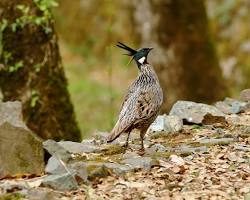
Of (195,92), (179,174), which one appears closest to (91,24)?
(195,92)

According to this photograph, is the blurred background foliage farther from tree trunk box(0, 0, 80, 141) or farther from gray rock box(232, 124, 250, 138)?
gray rock box(232, 124, 250, 138)

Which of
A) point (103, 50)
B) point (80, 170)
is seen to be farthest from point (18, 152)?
point (103, 50)

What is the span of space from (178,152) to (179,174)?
46 cm


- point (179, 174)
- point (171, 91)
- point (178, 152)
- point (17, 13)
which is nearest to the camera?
point (179, 174)

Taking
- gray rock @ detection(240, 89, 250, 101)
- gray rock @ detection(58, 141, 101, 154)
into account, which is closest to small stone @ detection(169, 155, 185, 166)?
gray rock @ detection(58, 141, 101, 154)

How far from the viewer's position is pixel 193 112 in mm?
7395

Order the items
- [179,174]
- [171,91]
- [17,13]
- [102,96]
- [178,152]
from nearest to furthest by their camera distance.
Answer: [179,174]
[178,152]
[17,13]
[171,91]
[102,96]

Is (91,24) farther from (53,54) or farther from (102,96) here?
(53,54)

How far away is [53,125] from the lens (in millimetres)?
9117

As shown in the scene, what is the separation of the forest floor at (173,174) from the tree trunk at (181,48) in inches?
206

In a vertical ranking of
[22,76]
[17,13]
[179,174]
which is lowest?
[179,174]

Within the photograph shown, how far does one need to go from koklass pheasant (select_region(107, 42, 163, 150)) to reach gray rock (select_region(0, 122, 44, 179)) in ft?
1.93

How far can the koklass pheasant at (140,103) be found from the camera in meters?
6.18

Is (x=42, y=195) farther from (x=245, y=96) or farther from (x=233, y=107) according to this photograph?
(x=245, y=96)
